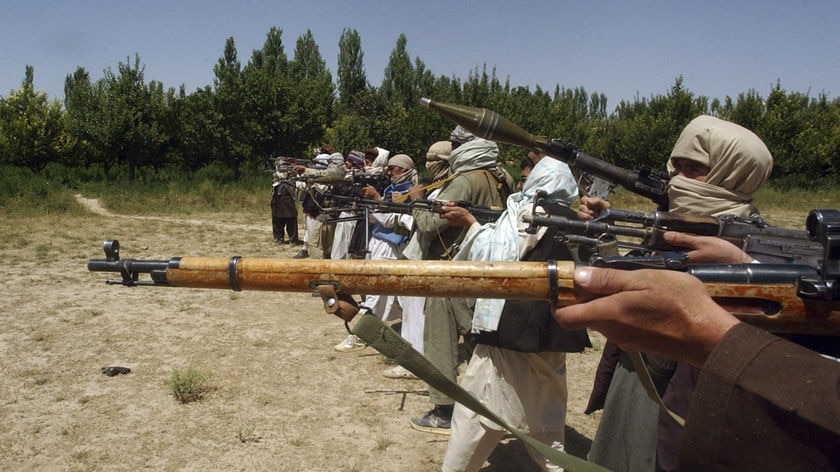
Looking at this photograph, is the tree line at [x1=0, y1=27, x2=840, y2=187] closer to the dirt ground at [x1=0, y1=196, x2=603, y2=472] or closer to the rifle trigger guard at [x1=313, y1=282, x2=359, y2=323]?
the dirt ground at [x1=0, y1=196, x2=603, y2=472]

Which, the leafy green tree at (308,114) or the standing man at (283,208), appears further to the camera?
the leafy green tree at (308,114)

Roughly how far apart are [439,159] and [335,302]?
391 cm

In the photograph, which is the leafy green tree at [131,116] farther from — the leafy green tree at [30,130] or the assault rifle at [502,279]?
the assault rifle at [502,279]

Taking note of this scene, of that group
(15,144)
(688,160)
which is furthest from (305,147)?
(688,160)

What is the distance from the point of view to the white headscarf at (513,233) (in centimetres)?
302

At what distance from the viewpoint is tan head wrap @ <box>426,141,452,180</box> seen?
5637mm

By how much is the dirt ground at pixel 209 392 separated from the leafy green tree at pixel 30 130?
2328 cm

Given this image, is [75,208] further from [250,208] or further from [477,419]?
[477,419]

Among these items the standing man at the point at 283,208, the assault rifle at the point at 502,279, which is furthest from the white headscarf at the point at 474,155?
the standing man at the point at 283,208

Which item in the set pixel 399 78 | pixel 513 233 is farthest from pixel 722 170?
pixel 399 78

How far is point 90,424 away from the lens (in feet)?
15.0

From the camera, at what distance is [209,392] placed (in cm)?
520

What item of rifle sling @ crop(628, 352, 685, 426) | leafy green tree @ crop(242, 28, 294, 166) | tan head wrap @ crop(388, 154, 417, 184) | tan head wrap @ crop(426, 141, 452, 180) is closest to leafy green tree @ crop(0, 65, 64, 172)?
leafy green tree @ crop(242, 28, 294, 166)

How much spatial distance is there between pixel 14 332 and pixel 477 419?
6.11 meters
